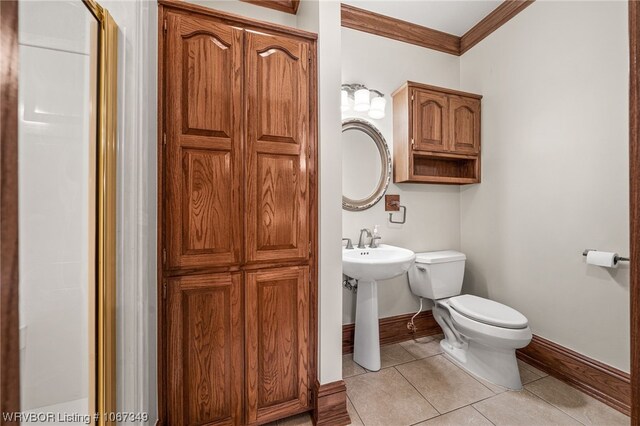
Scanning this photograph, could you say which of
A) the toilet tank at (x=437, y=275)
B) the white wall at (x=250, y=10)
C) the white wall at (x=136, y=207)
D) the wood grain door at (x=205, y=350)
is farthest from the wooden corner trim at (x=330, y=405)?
the white wall at (x=250, y=10)

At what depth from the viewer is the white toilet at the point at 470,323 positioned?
1586 mm

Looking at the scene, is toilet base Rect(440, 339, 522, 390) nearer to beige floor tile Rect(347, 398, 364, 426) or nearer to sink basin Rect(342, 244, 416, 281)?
sink basin Rect(342, 244, 416, 281)

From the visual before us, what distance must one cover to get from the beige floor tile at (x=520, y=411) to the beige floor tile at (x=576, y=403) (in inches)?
2.4

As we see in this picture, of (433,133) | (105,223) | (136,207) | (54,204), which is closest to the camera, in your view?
(54,204)

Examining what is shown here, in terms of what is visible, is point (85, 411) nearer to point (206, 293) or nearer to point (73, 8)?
point (206, 293)

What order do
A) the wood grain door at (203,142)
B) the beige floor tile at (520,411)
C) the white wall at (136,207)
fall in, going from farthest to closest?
the beige floor tile at (520,411), the wood grain door at (203,142), the white wall at (136,207)

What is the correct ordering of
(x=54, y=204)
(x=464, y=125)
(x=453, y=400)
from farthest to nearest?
1. (x=464, y=125)
2. (x=453, y=400)
3. (x=54, y=204)

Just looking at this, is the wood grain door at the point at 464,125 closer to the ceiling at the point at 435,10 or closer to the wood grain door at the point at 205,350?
the ceiling at the point at 435,10

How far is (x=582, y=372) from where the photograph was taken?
160 cm

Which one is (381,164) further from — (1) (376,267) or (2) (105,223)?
(2) (105,223)

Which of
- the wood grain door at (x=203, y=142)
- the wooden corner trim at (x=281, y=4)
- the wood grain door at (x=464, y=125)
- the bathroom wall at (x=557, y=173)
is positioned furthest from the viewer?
the wood grain door at (x=464, y=125)

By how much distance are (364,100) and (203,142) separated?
130cm

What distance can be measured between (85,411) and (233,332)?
54 cm

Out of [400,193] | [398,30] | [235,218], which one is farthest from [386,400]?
[398,30]
